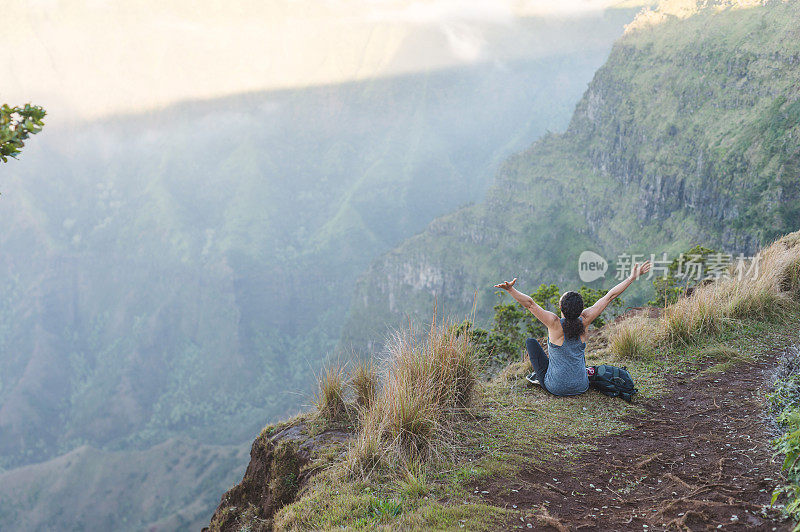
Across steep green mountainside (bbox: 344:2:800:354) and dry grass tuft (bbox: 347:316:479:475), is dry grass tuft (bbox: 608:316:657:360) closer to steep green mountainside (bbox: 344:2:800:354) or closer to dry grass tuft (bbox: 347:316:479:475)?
dry grass tuft (bbox: 347:316:479:475)

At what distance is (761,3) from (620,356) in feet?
368

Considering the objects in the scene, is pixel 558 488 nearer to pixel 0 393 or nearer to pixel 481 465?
pixel 481 465

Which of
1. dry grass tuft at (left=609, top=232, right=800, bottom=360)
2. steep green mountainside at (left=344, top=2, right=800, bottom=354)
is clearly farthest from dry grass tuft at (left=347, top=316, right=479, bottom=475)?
steep green mountainside at (left=344, top=2, right=800, bottom=354)

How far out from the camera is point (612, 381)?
228 inches

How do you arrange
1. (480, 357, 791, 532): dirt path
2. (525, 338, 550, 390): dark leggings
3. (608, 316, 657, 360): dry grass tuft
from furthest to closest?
1. (608, 316, 657, 360): dry grass tuft
2. (525, 338, 550, 390): dark leggings
3. (480, 357, 791, 532): dirt path

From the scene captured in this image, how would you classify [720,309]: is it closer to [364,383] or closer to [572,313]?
[572,313]

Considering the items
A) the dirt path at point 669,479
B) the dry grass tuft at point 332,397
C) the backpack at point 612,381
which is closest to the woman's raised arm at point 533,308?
the backpack at point 612,381

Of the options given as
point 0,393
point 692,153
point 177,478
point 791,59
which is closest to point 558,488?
point 791,59

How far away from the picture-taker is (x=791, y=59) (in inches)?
2938

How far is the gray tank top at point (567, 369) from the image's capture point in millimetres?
5469

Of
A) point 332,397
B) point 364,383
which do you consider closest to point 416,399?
point 364,383

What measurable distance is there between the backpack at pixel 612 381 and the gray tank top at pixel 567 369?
185 millimetres

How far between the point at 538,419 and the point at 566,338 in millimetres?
977

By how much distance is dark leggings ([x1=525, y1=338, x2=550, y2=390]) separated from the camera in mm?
5953
